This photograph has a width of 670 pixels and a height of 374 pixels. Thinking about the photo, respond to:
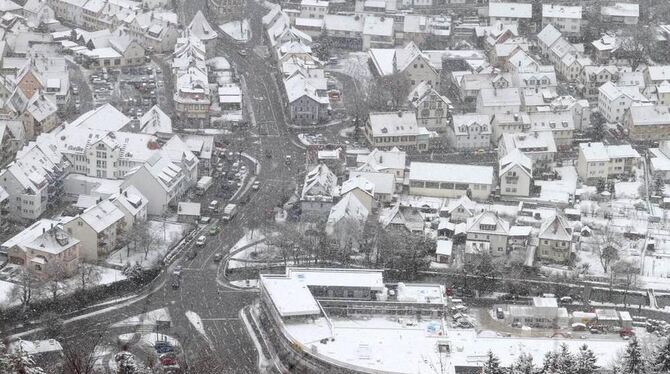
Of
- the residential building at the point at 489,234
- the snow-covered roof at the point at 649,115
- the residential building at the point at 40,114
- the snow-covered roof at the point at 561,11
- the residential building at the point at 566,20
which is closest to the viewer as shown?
the residential building at the point at 489,234

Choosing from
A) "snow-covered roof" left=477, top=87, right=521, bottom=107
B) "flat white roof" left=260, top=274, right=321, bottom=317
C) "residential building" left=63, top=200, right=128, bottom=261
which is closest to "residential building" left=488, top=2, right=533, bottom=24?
"snow-covered roof" left=477, top=87, right=521, bottom=107

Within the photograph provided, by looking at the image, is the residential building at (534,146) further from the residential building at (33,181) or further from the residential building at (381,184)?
the residential building at (33,181)

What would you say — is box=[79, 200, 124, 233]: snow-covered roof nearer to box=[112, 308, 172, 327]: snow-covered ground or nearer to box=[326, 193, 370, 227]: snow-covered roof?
box=[112, 308, 172, 327]: snow-covered ground

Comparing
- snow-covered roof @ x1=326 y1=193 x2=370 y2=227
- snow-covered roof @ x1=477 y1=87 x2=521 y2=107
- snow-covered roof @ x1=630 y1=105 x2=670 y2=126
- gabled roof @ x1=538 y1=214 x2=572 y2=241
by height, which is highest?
snow-covered roof @ x1=477 y1=87 x2=521 y2=107

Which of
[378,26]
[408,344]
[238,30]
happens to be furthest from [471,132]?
[238,30]

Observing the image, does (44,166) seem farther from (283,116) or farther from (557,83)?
(557,83)

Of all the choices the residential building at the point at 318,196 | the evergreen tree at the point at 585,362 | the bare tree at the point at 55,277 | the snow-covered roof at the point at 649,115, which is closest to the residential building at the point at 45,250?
the bare tree at the point at 55,277
